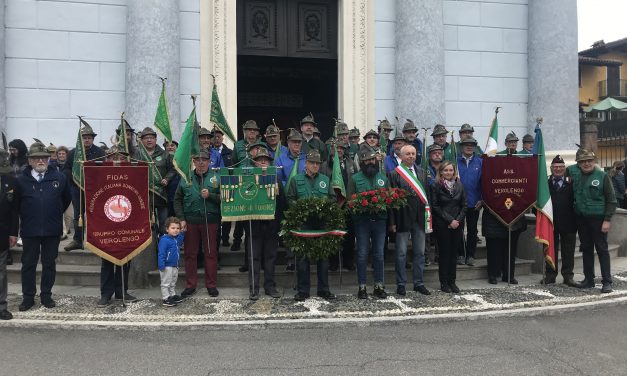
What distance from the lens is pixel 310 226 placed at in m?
6.94

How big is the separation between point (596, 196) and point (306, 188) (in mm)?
4351

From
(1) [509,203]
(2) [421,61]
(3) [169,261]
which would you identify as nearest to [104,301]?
(3) [169,261]

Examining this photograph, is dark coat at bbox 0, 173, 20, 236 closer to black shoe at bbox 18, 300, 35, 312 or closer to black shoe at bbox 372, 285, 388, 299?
black shoe at bbox 18, 300, 35, 312

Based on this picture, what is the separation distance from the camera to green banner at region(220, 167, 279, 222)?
23.1 ft

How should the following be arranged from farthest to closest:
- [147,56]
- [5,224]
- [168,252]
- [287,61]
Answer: [287,61]
[147,56]
[168,252]
[5,224]

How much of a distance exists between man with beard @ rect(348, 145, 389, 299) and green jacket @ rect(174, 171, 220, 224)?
1.95m

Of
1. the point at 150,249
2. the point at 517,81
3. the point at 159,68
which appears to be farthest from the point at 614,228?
the point at 159,68

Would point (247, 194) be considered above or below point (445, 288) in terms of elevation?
above

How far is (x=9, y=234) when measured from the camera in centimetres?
Answer: 652

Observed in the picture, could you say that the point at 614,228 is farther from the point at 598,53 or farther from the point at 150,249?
the point at 598,53

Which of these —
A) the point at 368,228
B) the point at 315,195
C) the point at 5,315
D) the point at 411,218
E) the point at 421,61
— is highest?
the point at 421,61

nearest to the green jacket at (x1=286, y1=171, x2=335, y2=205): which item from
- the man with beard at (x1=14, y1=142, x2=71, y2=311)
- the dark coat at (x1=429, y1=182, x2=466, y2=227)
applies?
the dark coat at (x1=429, y1=182, x2=466, y2=227)

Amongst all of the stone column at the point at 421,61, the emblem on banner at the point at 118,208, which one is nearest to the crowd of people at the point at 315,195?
the emblem on banner at the point at 118,208

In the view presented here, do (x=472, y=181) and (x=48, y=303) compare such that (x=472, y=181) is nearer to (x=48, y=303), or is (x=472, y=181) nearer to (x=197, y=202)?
(x=197, y=202)
